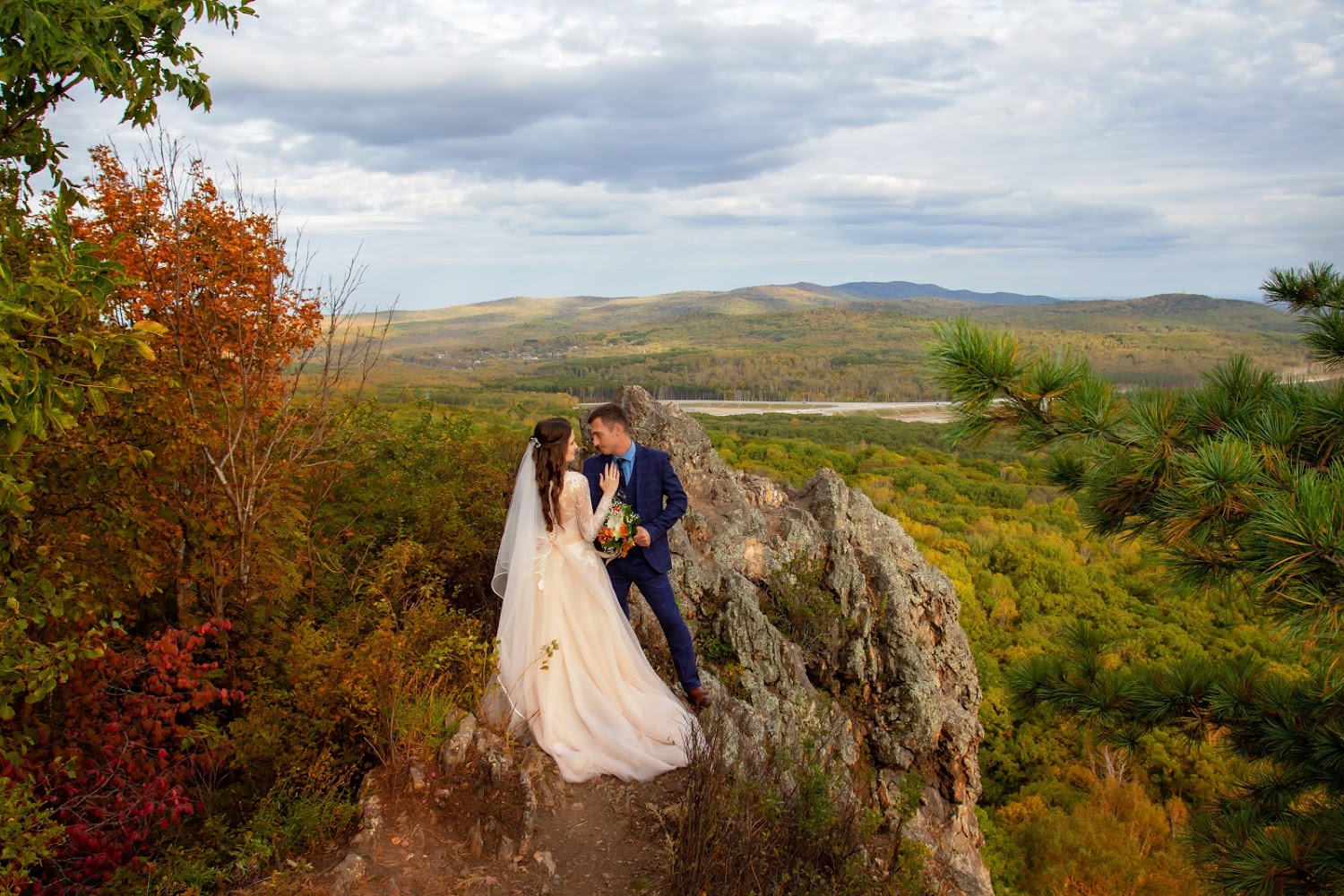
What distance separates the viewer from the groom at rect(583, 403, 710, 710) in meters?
6.20

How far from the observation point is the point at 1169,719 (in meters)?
7.32

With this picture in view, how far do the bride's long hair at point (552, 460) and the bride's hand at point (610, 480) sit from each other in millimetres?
321

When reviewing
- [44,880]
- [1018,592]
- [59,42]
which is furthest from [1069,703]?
[1018,592]

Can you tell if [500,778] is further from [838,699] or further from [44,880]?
[838,699]

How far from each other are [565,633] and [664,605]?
2.65 ft

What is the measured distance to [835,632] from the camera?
929 cm

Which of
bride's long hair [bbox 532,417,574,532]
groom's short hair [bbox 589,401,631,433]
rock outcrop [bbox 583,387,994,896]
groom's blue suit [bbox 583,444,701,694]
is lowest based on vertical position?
rock outcrop [bbox 583,387,994,896]

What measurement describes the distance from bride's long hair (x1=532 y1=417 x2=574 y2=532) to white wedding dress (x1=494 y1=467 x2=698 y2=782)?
0.30 ft

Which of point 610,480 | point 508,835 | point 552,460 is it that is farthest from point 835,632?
point 508,835

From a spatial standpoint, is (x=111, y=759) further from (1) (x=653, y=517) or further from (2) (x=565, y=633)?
(1) (x=653, y=517)

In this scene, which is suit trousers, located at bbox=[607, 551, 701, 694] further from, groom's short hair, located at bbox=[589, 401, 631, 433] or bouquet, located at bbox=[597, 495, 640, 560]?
groom's short hair, located at bbox=[589, 401, 631, 433]

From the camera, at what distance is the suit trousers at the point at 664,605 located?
6.29m

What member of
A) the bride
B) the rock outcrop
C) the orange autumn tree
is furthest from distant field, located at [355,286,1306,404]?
the bride

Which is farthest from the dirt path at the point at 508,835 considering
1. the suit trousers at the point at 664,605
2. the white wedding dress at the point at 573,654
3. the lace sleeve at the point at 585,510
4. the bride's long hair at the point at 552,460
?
the bride's long hair at the point at 552,460
